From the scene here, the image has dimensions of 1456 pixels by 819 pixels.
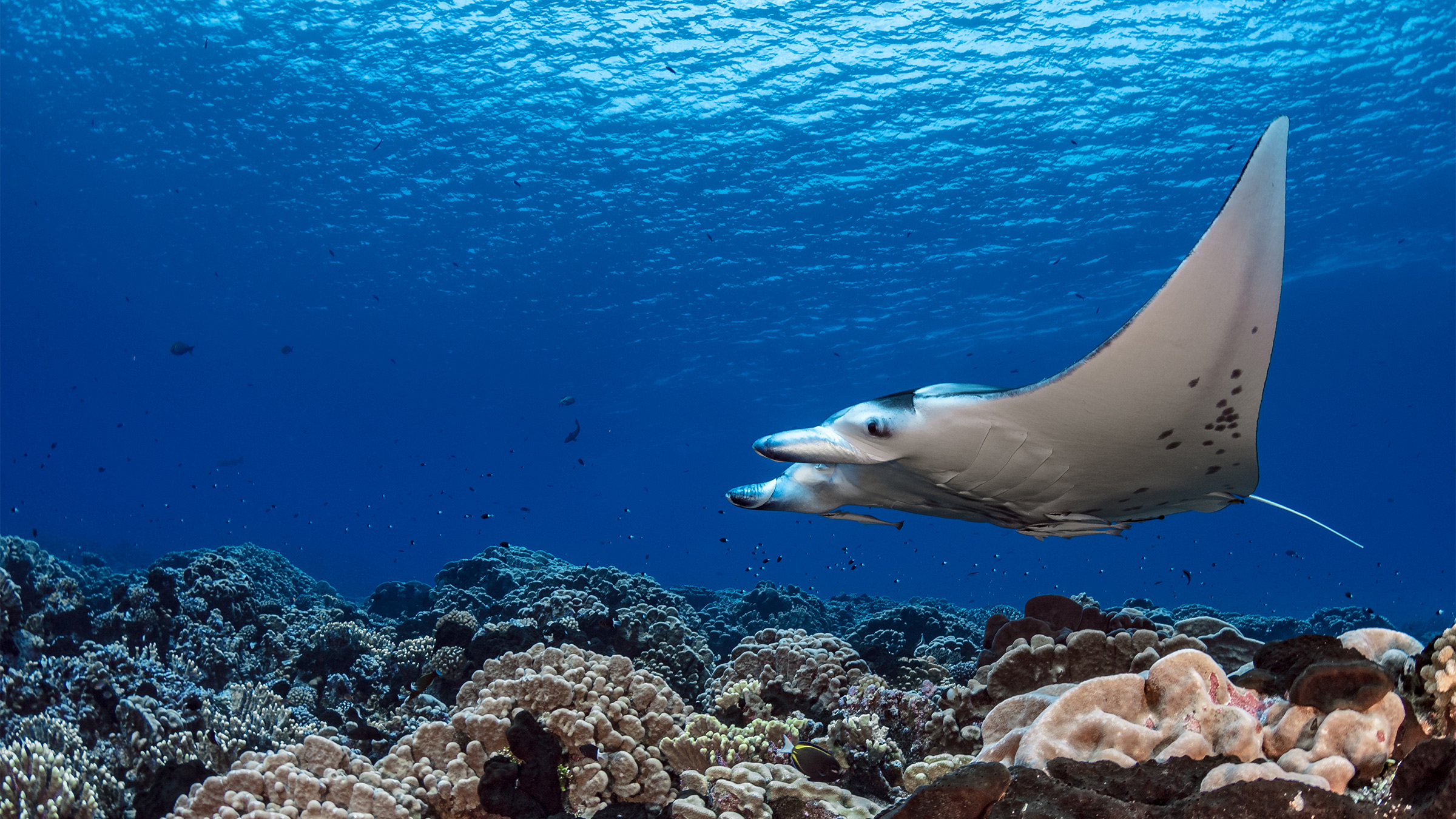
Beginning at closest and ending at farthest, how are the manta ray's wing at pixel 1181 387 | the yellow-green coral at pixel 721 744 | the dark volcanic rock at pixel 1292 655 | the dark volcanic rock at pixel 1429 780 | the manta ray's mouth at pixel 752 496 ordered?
the dark volcanic rock at pixel 1429 780 < the dark volcanic rock at pixel 1292 655 < the manta ray's wing at pixel 1181 387 < the yellow-green coral at pixel 721 744 < the manta ray's mouth at pixel 752 496

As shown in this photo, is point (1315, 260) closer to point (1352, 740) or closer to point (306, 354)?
point (1352, 740)

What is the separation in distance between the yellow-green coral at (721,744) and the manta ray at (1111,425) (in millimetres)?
1166

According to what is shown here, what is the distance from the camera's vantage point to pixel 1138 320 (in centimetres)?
256

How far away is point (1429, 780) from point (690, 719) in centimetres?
285

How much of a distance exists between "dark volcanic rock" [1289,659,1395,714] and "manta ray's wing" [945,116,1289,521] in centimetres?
121

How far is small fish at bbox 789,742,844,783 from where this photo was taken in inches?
124

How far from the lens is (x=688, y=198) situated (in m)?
24.3

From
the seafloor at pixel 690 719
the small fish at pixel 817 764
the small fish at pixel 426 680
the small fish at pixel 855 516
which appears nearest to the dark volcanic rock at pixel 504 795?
the seafloor at pixel 690 719

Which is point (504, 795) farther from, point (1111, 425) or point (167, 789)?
point (1111, 425)

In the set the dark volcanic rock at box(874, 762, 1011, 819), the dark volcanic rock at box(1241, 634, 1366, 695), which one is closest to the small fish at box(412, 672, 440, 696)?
the dark volcanic rock at box(874, 762, 1011, 819)

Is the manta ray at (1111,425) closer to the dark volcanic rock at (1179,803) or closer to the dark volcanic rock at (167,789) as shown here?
the dark volcanic rock at (1179,803)

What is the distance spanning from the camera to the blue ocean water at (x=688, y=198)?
17.7 meters

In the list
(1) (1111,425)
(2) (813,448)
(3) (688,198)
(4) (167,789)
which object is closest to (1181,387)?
(1) (1111,425)

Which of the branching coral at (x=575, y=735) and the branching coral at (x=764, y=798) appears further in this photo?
the branching coral at (x=575, y=735)
